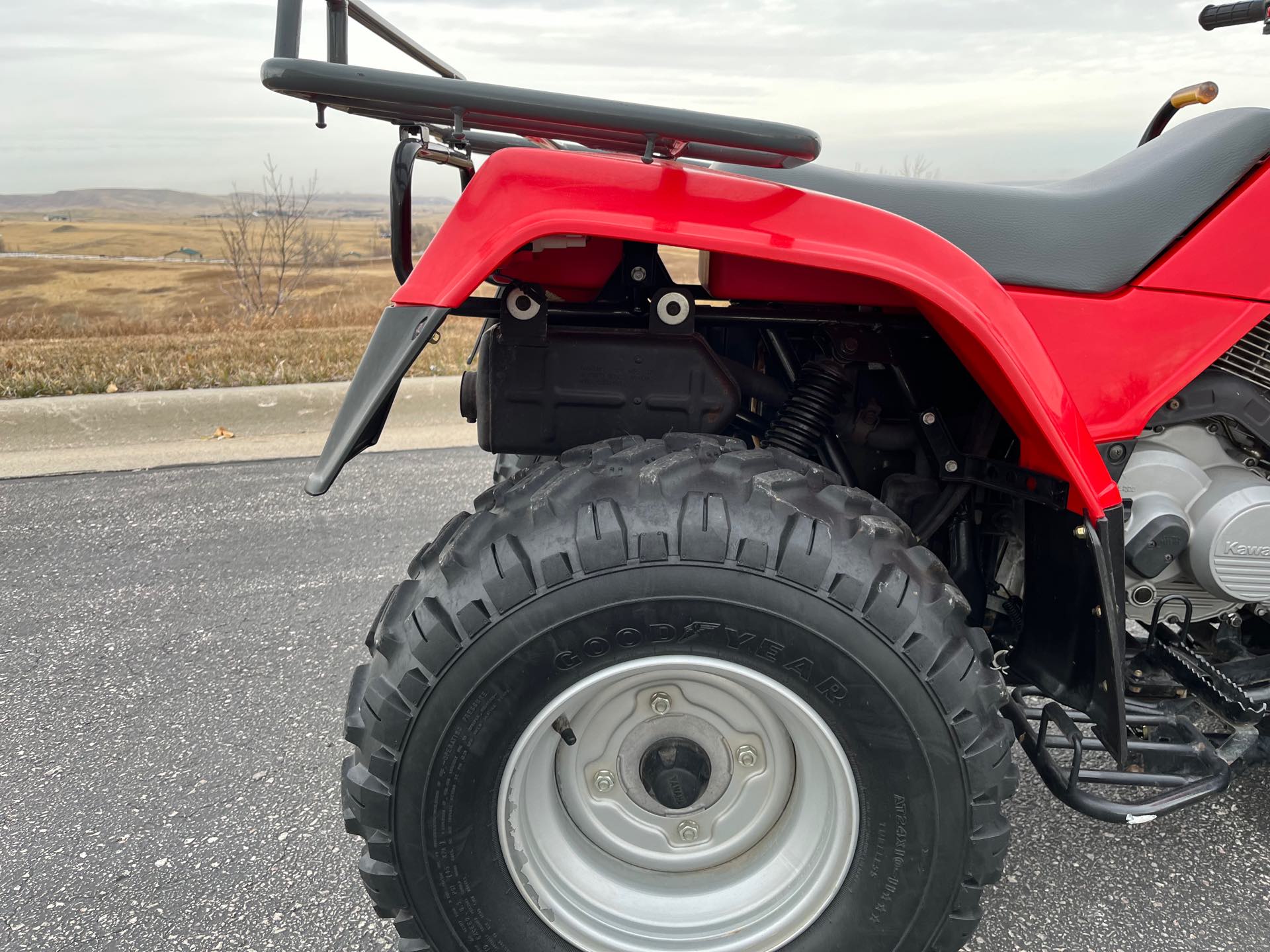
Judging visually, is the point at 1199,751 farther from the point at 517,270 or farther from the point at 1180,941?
the point at 517,270

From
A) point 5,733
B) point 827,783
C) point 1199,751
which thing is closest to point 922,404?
point 827,783

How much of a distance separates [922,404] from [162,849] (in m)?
1.99

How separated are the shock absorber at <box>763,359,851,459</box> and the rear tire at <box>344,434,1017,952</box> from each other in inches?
11.7

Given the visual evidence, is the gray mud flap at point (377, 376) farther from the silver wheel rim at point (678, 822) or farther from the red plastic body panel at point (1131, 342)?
the red plastic body panel at point (1131, 342)

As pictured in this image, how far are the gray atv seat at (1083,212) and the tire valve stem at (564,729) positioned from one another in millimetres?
1072

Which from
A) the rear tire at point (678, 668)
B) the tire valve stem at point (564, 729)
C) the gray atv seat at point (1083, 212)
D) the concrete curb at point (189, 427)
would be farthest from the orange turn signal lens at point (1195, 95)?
the concrete curb at point (189, 427)

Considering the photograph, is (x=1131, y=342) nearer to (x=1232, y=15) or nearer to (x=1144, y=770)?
(x=1232, y=15)

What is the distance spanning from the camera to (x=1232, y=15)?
1.82 meters

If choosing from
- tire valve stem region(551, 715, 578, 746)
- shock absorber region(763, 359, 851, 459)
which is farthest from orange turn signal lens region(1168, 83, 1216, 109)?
tire valve stem region(551, 715, 578, 746)

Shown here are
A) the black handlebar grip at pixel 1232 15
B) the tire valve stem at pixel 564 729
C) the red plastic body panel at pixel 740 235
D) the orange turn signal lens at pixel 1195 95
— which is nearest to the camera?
the red plastic body panel at pixel 740 235

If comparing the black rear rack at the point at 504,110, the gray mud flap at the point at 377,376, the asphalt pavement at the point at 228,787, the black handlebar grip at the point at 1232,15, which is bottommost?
the asphalt pavement at the point at 228,787

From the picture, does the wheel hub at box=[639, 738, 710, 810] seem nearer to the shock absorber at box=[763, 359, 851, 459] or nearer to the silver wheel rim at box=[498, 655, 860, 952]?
the silver wheel rim at box=[498, 655, 860, 952]

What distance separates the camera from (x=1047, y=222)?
64.1 inches

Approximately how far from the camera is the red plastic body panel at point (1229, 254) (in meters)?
1.62
